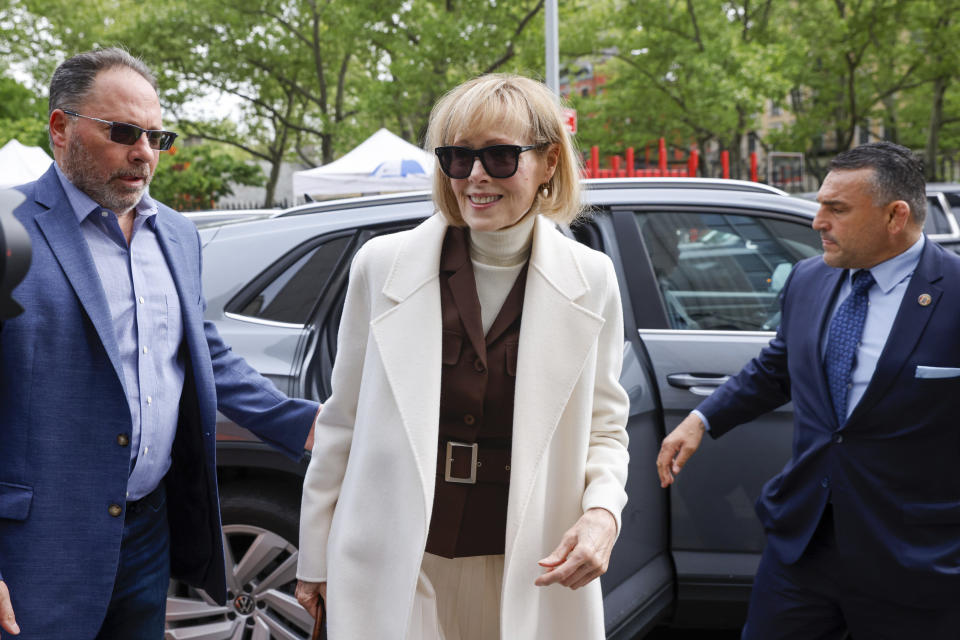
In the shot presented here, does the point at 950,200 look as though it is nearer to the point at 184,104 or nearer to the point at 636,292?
the point at 636,292

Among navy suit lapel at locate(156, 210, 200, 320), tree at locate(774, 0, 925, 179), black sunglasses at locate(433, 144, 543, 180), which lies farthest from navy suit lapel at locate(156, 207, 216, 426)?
tree at locate(774, 0, 925, 179)

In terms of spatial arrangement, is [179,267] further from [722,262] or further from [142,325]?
[722,262]

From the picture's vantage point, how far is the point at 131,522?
220cm

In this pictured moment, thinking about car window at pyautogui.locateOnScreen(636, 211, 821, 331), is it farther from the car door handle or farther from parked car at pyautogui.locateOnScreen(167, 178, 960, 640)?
the car door handle

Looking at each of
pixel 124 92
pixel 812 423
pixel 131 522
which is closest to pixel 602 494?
pixel 812 423

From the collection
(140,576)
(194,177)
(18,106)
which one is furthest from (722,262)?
(18,106)

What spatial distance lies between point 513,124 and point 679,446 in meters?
1.24

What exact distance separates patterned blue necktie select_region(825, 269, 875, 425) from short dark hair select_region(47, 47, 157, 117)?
76.6 inches

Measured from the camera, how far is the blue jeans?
7.22 feet

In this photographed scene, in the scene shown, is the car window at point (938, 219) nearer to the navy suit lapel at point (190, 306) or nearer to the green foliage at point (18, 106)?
the navy suit lapel at point (190, 306)

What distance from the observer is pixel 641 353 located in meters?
3.19

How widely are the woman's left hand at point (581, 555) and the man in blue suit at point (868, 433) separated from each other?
0.91 m

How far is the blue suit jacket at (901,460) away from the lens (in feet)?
7.83

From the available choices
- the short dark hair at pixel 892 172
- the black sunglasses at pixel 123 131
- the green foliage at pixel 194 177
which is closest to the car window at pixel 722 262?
the short dark hair at pixel 892 172
